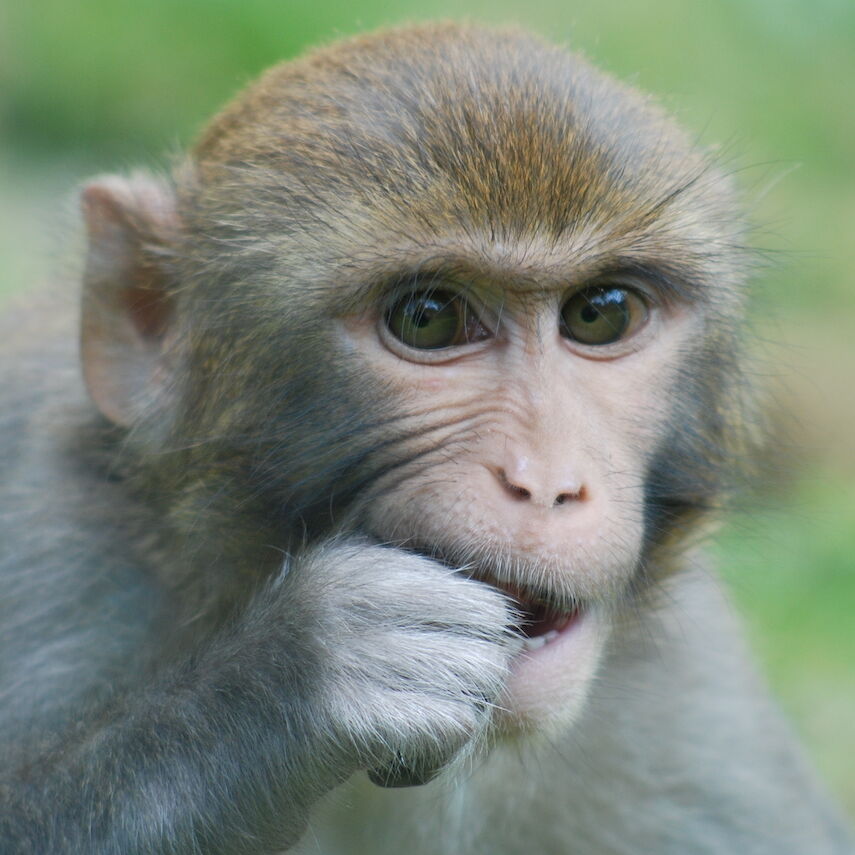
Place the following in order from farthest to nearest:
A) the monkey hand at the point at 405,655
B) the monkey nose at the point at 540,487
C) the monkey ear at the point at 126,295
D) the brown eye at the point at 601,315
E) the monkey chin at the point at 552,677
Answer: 1. the monkey ear at the point at 126,295
2. the brown eye at the point at 601,315
3. the monkey chin at the point at 552,677
4. the monkey hand at the point at 405,655
5. the monkey nose at the point at 540,487

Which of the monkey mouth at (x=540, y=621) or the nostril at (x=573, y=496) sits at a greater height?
the nostril at (x=573, y=496)

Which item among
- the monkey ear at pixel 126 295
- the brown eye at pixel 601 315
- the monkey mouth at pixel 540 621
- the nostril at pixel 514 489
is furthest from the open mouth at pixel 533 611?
the monkey ear at pixel 126 295

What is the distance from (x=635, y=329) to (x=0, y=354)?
2.58 meters

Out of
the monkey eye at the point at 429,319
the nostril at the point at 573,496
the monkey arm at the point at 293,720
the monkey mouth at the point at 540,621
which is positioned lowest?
the monkey arm at the point at 293,720

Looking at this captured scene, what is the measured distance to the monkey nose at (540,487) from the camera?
3.44 meters

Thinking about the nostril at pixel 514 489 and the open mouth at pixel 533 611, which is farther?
the open mouth at pixel 533 611

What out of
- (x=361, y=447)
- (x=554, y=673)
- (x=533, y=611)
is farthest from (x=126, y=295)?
(x=554, y=673)

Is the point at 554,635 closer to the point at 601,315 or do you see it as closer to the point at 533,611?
the point at 533,611

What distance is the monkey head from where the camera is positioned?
3629mm

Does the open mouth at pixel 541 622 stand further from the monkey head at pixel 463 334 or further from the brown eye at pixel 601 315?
the brown eye at pixel 601 315

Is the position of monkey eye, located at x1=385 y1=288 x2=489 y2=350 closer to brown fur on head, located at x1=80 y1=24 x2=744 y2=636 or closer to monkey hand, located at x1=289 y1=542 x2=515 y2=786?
brown fur on head, located at x1=80 y1=24 x2=744 y2=636

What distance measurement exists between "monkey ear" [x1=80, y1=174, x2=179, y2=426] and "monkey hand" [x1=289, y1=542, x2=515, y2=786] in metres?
1.04

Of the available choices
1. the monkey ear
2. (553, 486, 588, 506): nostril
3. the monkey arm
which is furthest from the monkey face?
the monkey ear

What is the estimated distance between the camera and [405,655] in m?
3.65
